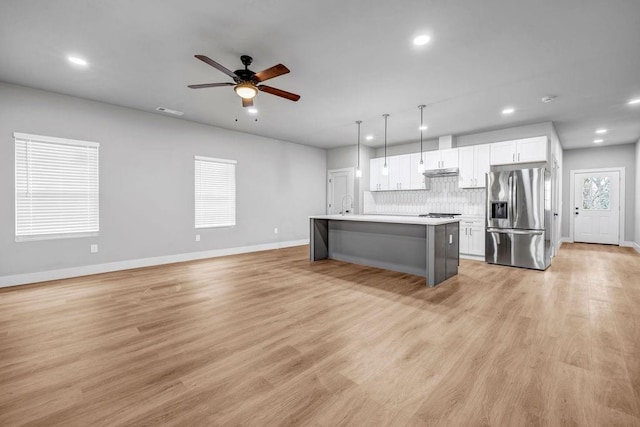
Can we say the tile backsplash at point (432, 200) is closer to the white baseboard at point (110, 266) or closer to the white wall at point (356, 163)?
the white wall at point (356, 163)

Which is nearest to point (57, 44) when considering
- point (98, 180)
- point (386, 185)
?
point (98, 180)

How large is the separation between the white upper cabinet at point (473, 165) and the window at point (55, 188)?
715 centimetres

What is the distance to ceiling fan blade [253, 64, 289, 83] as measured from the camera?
9.18 ft

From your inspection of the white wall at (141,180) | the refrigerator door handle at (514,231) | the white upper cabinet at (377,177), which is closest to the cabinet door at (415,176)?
the white upper cabinet at (377,177)

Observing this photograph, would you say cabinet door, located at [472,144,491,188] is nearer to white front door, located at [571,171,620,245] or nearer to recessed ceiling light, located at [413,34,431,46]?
recessed ceiling light, located at [413,34,431,46]

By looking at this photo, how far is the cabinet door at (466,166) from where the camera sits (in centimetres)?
620

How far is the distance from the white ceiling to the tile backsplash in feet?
6.33

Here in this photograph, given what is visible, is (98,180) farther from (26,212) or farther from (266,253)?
(266,253)

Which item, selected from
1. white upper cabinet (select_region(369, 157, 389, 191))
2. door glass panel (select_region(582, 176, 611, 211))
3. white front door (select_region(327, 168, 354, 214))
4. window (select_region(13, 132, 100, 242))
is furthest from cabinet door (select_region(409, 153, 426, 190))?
window (select_region(13, 132, 100, 242))

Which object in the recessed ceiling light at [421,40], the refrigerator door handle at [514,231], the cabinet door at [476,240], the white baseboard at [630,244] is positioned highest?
the recessed ceiling light at [421,40]

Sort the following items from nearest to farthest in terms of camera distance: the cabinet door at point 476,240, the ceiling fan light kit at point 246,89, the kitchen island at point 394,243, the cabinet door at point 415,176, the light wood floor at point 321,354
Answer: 1. the light wood floor at point 321,354
2. the ceiling fan light kit at point 246,89
3. the kitchen island at point 394,243
4. the cabinet door at point 476,240
5. the cabinet door at point 415,176

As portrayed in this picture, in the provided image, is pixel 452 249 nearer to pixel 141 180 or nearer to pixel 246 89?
pixel 246 89

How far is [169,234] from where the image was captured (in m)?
5.64

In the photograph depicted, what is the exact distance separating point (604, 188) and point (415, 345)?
937 cm
